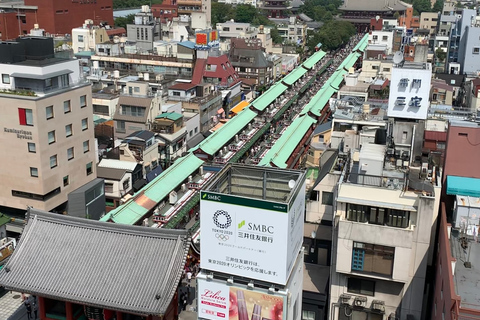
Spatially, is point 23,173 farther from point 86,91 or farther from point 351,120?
point 351,120

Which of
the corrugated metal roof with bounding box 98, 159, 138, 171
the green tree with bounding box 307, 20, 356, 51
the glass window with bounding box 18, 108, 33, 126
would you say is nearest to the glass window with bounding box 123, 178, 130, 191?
the corrugated metal roof with bounding box 98, 159, 138, 171

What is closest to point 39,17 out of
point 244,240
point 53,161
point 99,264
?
point 53,161

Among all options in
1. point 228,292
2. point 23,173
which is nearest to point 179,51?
point 23,173

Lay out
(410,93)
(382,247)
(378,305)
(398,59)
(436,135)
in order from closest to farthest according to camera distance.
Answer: (382,247) < (378,305) < (436,135) < (410,93) < (398,59)

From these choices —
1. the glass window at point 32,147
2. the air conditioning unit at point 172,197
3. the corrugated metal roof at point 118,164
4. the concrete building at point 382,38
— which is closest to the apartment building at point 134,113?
the corrugated metal roof at point 118,164

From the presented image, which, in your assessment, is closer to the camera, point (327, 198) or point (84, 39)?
point (327, 198)

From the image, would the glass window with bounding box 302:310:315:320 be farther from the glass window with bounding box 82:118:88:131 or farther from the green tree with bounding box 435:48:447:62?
the green tree with bounding box 435:48:447:62

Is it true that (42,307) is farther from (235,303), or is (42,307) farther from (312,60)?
(312,60)
